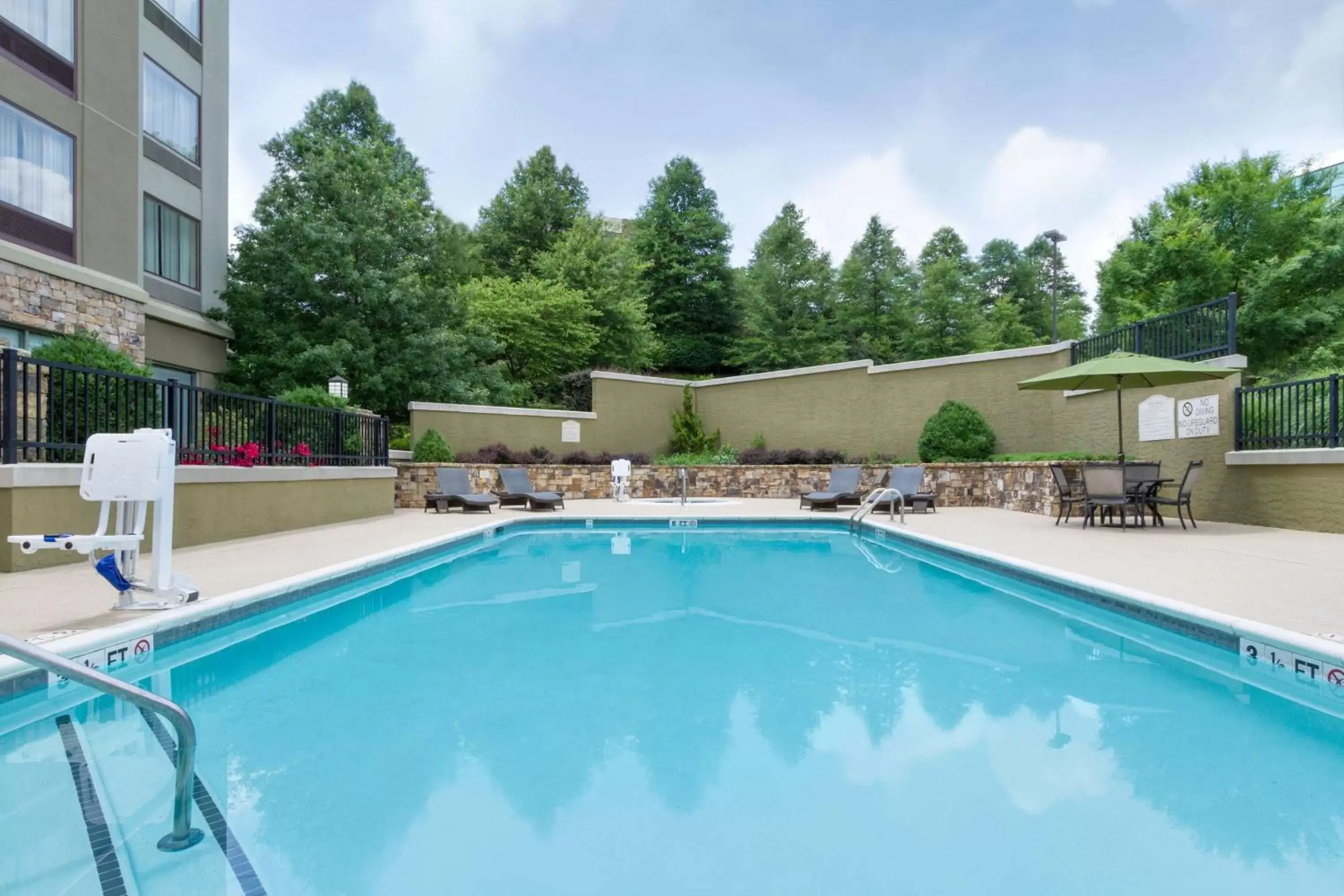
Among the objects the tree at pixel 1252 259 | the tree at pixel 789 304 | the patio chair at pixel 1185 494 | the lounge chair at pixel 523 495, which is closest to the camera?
the patio chair at pixel 1185 494

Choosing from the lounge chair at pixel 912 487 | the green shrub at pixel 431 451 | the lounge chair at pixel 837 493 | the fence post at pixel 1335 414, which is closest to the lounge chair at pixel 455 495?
the green shrub at pixel 431 451

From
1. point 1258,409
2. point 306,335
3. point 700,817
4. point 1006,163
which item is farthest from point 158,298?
point 1006,163

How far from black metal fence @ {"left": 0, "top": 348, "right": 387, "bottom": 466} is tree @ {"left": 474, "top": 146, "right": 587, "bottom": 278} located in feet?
59.2

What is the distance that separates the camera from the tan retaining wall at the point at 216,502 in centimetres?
600

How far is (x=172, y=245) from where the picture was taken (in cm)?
1523

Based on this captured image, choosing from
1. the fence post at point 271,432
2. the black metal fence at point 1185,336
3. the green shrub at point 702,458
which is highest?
the black metal fence at point 1185,336

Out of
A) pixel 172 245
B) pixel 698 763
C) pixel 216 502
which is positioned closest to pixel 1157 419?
pixel 698 763

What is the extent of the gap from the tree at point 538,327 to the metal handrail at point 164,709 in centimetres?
1977

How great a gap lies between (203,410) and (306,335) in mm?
8852

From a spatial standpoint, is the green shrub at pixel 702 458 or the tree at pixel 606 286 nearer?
the green shrub at pixel 702 458

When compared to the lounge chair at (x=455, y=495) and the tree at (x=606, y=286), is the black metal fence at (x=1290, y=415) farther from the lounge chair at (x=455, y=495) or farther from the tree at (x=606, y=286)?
the tree at (x=606, y=286)

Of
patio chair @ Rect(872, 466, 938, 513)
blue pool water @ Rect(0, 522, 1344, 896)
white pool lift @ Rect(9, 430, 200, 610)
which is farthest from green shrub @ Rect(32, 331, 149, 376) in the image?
patio chair @ Rect(872, 466, 938, 513)

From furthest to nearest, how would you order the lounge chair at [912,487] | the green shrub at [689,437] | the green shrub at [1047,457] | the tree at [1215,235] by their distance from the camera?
the tree at [1215,235]
the green shrub at [689,437]
the lounge chair at [912,487]
the green shrub at [1047,457]

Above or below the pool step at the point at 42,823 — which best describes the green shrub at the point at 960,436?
above
